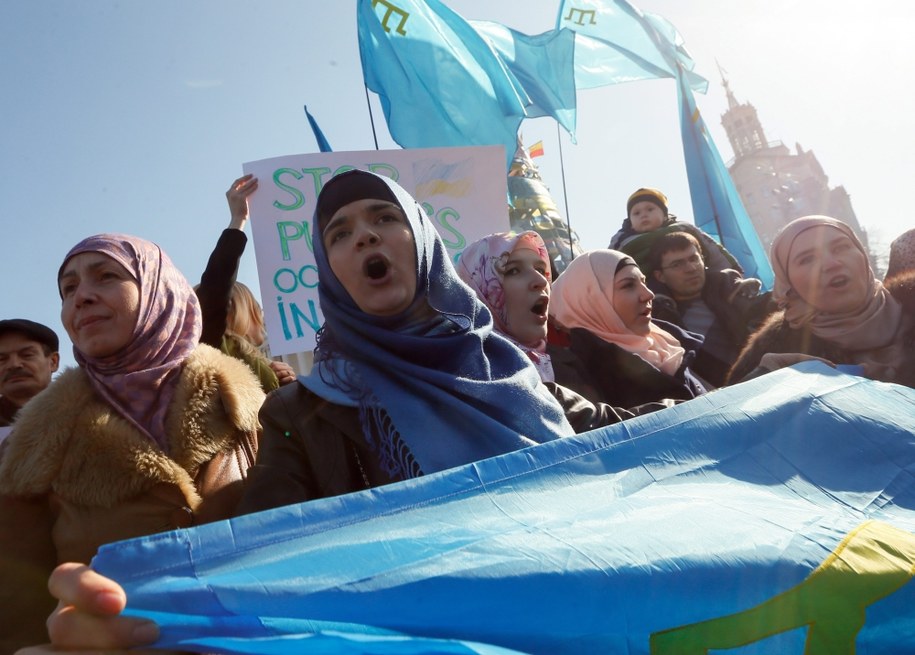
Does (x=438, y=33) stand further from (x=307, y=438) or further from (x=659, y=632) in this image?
(x=659, y=632)

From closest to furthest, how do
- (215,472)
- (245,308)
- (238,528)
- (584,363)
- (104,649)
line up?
1. (104,649)
2. (238,528)
3. (215,472)
4. (584,363)
5. (245,308)

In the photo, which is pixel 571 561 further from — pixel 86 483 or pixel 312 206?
pixel 312 206

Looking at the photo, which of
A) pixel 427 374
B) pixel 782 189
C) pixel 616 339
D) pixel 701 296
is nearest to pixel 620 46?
pixel 701 296

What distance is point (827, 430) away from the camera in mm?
1936

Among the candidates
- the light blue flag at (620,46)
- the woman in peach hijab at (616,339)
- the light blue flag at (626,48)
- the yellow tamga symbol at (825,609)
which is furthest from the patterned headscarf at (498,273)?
the light blue flag at (620,46)

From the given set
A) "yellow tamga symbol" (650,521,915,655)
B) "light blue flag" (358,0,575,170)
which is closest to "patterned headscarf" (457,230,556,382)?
"yellow tamga symbol" (650,521,915,655)

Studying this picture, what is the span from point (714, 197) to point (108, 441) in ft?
19.9

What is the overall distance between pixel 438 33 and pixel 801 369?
4.30 m

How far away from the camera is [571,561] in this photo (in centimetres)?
118

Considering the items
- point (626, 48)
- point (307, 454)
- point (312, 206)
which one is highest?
point (626, 48)

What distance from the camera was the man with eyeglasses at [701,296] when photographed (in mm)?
3916

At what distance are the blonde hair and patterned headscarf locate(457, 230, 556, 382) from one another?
108cm

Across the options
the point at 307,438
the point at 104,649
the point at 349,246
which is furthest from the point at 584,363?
the point at 104,649

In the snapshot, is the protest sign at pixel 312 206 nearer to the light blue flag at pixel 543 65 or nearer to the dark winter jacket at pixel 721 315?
→ the dark winter jacket at pixel 721 315
